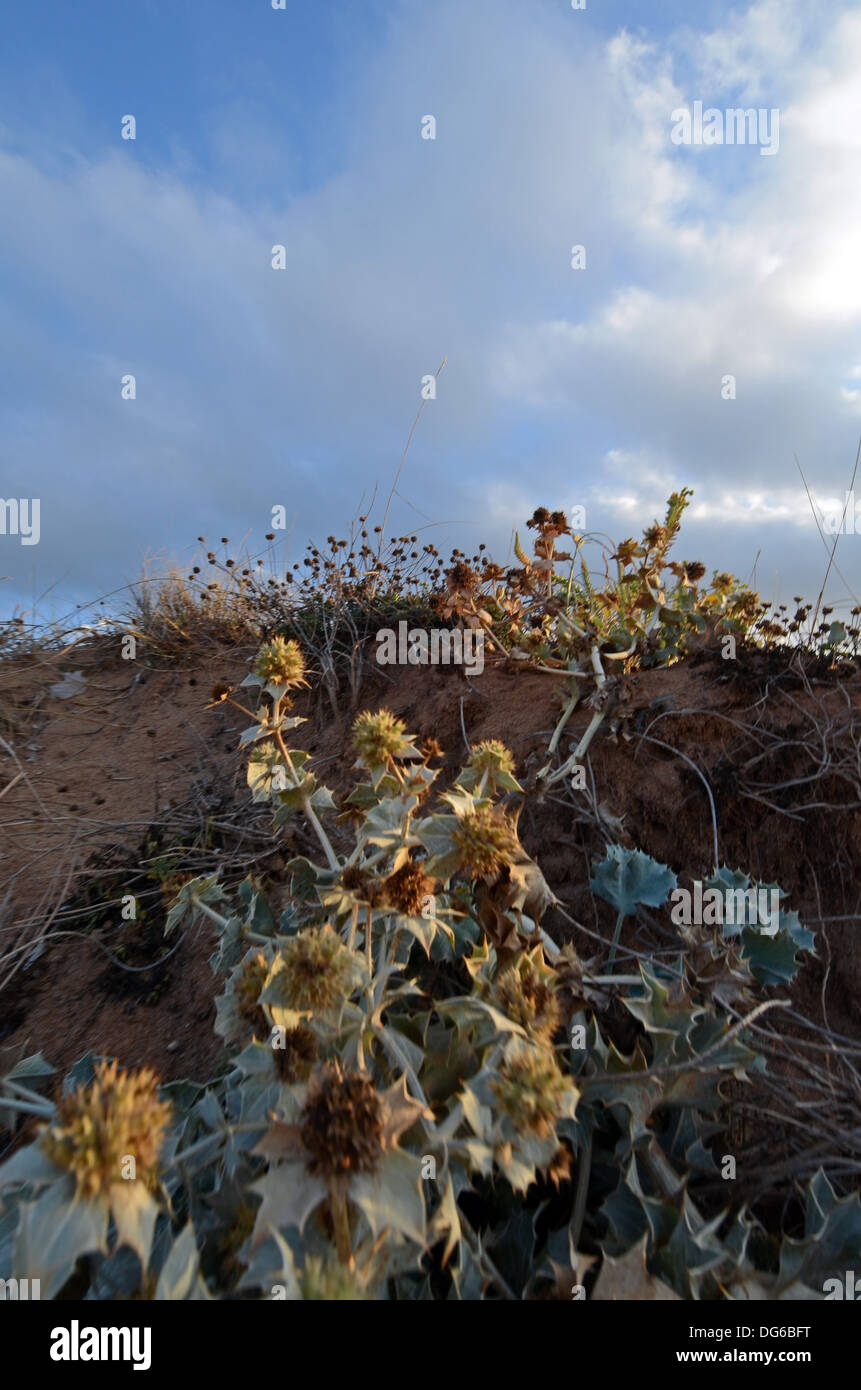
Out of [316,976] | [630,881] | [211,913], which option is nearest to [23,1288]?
[316,976]

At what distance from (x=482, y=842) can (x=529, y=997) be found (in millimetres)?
349

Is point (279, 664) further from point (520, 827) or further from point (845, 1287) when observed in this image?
point (845, 1287)

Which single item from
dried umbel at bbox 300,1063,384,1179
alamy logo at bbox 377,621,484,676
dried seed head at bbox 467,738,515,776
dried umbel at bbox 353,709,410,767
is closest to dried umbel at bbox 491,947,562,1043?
dried umbel at bbox 300,1063,384,1179

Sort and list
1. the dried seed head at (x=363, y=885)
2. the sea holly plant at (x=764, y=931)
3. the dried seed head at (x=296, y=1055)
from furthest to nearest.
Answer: the sea holly plant at (x=764, y=931)
the dried seed head at (x=363, y=885)
the dried seed head at (x=296, y=1055)

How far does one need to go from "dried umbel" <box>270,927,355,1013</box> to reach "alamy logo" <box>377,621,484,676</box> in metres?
2.46

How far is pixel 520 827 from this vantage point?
2.78m

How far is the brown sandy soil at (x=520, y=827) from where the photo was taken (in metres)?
2.45

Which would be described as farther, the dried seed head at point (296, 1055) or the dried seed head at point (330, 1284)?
the dried seed head at point (296, 1055)

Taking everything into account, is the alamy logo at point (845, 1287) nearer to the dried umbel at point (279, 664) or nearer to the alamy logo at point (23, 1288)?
the alamy logo at point (23, 1288)

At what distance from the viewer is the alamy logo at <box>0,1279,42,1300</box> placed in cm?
95

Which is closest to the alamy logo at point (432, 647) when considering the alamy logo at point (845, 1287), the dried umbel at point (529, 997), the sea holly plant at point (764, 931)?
the sea holly plant at point (764, 931)
